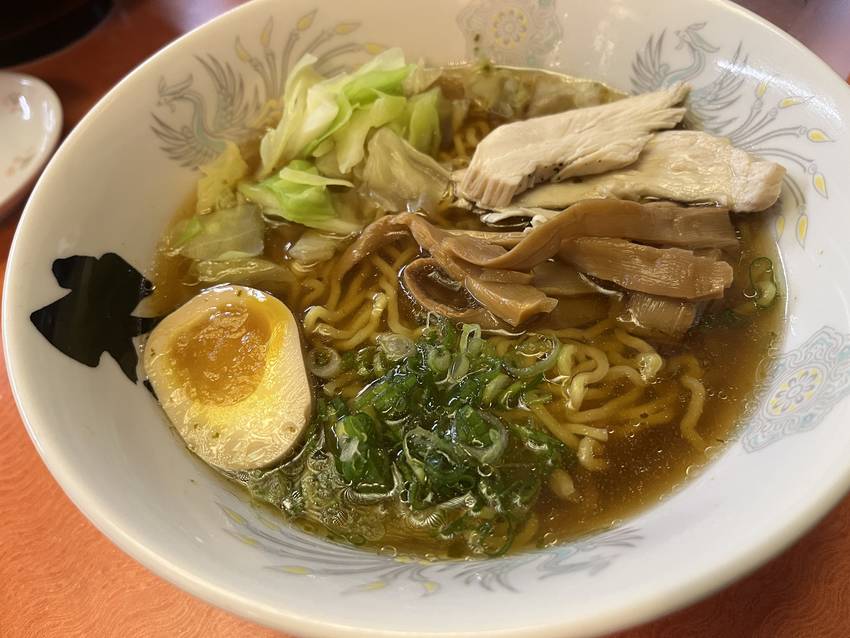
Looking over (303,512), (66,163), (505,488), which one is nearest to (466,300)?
(505,488)

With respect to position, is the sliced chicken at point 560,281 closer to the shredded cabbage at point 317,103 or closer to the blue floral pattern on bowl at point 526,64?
the blue floral pattern on bowl at point 526,64

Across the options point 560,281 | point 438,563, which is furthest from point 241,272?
point 438,563

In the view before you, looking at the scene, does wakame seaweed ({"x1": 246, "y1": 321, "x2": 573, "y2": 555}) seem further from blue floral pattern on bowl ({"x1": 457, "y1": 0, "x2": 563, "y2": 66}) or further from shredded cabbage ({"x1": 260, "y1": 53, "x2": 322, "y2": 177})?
blue floral pattern on bowl ({"x1": 457, "y1": 0, "x2": 563, "y2": 66})

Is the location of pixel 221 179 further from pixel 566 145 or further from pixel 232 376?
pixel 566 145

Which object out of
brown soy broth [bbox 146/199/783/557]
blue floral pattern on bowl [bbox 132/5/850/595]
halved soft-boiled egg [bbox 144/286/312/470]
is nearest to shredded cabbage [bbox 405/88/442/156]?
blue floral pattern on bowl [bbox 132/5/850/595]

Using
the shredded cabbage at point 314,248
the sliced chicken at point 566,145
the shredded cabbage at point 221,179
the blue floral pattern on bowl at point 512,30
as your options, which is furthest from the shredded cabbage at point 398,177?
the blue floral pattern on bowl at point 512,30

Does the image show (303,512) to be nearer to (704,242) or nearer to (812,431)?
(812,431)
